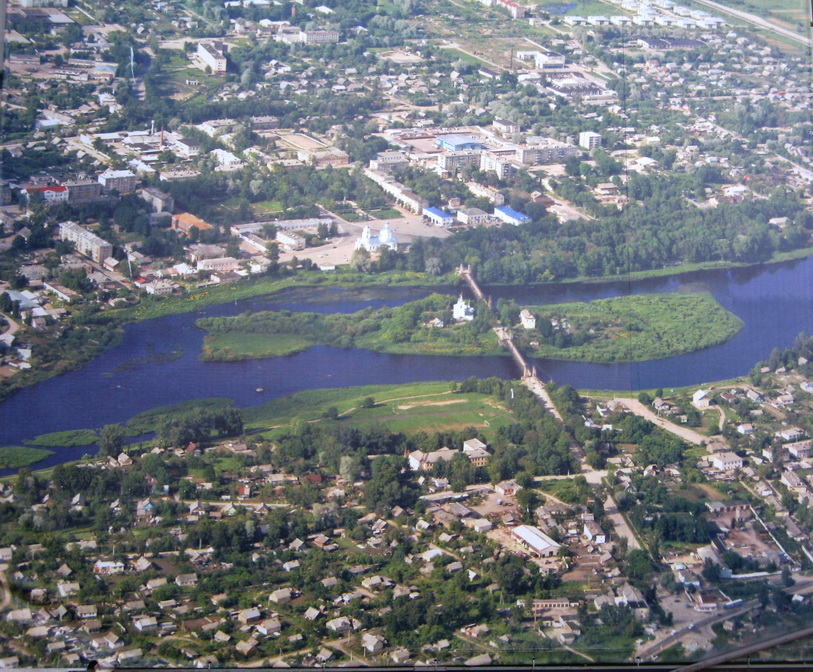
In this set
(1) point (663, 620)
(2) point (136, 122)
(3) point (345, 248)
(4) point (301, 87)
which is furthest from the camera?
(4) point (301, 87)

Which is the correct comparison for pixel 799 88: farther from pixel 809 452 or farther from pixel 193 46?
pixel 193 46

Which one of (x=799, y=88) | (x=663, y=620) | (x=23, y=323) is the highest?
(x=799, y=88)

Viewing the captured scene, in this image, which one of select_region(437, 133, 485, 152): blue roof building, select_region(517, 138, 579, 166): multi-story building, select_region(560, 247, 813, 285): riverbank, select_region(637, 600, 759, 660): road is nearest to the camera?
select_region(637, 600, 759, 660): road

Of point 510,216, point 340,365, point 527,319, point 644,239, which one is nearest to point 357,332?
point 340,365

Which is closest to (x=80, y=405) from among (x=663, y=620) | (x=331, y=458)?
(x=331, y=458)

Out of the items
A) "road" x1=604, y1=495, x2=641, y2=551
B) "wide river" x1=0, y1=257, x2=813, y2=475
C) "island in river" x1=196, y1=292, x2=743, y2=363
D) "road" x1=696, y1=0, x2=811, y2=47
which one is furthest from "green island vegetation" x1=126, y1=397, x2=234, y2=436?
"road" x1=696, y1=0, x2=811, y2=47

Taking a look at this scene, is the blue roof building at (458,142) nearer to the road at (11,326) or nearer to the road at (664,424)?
the road at (664,424)

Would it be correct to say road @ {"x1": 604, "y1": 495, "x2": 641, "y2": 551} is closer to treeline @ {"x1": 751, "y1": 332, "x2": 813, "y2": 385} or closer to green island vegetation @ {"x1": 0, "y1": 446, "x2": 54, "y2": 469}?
treeline @ {"x1": 751, "y1": 332, "x2": 813, "y2": 385}
